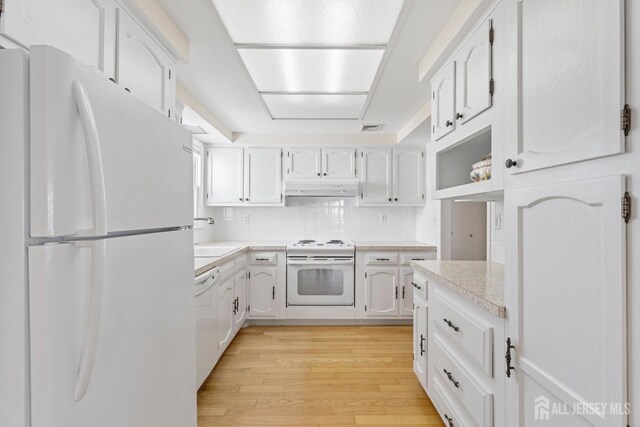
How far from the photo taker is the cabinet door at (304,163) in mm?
3715

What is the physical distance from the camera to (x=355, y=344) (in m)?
2.94

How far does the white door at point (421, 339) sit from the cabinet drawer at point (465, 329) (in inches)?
7.4

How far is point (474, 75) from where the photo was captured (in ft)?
4.77

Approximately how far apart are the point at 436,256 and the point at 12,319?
10.9 ft

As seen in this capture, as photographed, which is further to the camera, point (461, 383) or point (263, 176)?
point (263, 176)

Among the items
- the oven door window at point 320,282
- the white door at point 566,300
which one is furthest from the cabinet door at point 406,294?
the white door at point 566,300

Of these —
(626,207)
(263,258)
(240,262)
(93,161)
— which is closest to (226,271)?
(240,262)

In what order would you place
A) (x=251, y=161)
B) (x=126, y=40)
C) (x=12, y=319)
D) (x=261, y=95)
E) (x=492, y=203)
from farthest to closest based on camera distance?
(x=251, y=161) < (x=261, y=95) < (x=492, y=203) < (x=126, y=40) < (x=12, y=319)

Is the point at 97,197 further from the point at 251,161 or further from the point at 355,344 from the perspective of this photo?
the point at 251,161

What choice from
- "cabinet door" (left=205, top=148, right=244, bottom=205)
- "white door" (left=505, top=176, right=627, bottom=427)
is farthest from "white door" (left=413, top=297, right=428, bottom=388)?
"cabinet door" (left=205, top=148, right=244, bottom=205)

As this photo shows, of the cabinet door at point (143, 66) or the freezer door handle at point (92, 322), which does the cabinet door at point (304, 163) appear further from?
the freezer door handle at point (92, 322)

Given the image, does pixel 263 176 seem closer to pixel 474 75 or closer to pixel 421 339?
pixel 421 339

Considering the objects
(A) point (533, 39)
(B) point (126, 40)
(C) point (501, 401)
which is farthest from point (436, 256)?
(B) point (126, 40)

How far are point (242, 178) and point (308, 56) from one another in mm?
2094
